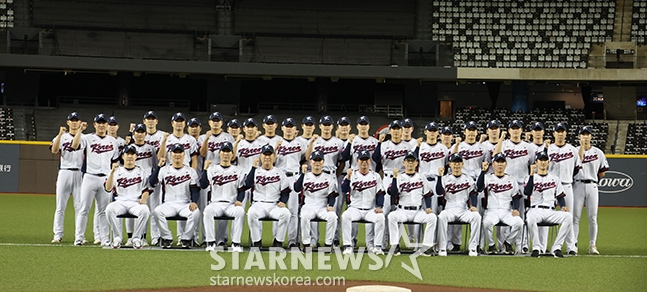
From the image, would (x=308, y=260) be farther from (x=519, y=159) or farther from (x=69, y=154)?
(x=69, y=154)

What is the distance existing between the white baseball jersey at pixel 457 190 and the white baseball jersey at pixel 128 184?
4444mm

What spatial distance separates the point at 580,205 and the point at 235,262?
5582mm

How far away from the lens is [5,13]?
1186 inches

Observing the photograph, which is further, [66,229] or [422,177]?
[66,229]

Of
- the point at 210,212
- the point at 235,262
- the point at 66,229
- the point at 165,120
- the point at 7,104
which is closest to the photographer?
the point at 235,262

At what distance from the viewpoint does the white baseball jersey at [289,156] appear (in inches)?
515

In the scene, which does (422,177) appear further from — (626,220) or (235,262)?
(626,220)

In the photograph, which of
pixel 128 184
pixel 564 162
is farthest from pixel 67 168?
pixel 564 162

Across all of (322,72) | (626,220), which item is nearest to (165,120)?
(322,72)

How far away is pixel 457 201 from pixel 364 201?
1.38m

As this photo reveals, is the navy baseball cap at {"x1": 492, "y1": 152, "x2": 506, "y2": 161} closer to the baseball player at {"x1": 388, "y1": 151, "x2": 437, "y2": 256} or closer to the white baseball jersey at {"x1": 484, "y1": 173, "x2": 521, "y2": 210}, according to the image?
the white baseball jersey at {"x1": 484, "y1": 173, "x2": 521, "y2": 210}

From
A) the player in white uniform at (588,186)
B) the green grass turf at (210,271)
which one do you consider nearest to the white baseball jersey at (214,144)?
the green grass turf at (210,271)

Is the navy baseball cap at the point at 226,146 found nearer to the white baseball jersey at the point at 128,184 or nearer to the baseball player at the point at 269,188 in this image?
the baseball player at the point at 269,188

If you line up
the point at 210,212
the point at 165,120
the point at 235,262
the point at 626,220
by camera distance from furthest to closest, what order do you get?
the point at 165,120
the point at 626,220
the point at 210,212
the point at 235,262
